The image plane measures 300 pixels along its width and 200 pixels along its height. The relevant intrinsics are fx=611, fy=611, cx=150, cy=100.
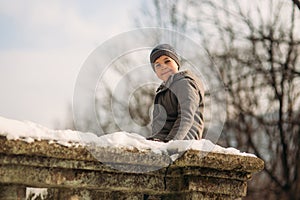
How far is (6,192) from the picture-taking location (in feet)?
10.6

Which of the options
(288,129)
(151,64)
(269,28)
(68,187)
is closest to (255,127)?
(288,129)

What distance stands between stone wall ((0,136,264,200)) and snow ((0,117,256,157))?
35 millimetres

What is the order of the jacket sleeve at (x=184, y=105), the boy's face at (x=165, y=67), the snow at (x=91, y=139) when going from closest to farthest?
the snow at (x=91, y=139) → the jacket sleeve at (x=184, y=105) → the boy's face at (x=165, y=67)

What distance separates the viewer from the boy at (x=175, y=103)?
13.0ft

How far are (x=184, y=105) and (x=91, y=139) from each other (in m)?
0.79

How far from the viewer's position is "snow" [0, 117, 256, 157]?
3193 millimetres

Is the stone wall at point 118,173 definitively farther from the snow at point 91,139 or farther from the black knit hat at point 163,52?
the black knit hat at point 163,52

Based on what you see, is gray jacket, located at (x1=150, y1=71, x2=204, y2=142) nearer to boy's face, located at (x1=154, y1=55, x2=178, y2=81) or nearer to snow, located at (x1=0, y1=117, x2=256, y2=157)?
boy's face, located at (x1=154, y1=55, x2=178, y2=81)

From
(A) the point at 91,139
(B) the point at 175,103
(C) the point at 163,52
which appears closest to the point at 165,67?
(C) the point at 163,52

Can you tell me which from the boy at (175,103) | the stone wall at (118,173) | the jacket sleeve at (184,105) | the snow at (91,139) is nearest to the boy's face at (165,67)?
the boy at (175,103)

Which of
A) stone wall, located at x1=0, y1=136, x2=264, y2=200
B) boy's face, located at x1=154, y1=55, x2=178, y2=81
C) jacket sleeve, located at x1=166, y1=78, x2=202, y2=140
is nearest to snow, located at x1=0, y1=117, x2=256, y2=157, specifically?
stone wall, located at x1=0, y1=136, x2=264, y2=200

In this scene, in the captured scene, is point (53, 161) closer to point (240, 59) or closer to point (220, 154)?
point (220, 154)

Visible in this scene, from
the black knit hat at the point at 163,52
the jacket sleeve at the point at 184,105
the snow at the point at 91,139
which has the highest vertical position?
the black knit hat at the point at 163,52

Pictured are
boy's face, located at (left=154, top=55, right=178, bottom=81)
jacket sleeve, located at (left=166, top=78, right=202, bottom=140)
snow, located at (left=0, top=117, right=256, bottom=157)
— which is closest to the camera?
snow, located at (left=0, top=117, right=256, bottom=157)
